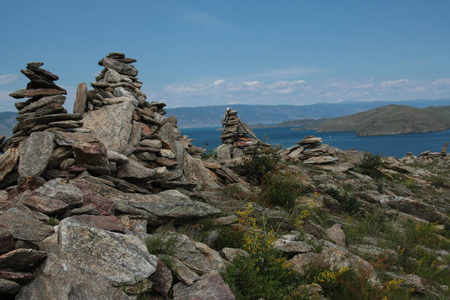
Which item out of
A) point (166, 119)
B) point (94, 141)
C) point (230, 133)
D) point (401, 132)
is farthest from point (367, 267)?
point (401, 132)

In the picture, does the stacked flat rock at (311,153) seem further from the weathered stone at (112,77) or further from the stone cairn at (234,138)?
the weathered stone at (112,77)

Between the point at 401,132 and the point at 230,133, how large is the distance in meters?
155

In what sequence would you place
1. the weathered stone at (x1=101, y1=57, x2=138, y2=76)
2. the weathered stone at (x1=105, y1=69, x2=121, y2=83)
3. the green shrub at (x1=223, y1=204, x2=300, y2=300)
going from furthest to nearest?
the weathered stone at (x1=101, y1=57, x2=138, y2=76)
the weathered stone at (x1=105, y1=69, x2=121, y2=83)
the green shrub at (x1=223, y1=204, x2=300, y2=300)

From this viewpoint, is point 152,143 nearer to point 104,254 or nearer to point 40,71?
point 40,71

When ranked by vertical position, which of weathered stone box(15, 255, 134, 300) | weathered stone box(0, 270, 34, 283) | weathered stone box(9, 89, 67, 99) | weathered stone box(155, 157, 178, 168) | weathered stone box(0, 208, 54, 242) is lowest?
weathered stone box(15, 255, 134, 300)

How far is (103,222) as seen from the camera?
19.6 ft

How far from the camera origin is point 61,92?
10.9 metres

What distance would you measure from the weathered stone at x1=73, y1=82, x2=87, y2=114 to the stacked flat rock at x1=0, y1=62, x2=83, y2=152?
1344mm

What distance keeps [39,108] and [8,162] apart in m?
2.33

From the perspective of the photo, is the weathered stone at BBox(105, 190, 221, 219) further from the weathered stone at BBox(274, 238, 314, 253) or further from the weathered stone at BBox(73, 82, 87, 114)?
the weathered stone at BBox(73, 82, 87, 114)

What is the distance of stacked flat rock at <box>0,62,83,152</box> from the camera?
994 cm

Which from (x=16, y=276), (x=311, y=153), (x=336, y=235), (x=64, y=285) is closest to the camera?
(x=16, y=276)

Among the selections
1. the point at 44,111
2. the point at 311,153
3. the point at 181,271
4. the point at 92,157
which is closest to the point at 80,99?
the point at 44,111

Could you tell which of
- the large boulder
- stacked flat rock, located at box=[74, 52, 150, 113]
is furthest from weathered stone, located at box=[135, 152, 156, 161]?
the large boulder
